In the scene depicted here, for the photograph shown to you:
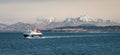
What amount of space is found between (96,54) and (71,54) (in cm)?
545

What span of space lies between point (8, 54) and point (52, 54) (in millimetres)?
9786

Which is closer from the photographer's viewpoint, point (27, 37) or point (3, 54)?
point (3, 54)

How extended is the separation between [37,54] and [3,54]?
7.50 meters

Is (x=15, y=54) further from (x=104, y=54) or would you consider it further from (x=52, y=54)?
(x=104, y=54)

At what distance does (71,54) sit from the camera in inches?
3570

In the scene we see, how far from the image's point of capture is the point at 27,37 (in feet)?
649

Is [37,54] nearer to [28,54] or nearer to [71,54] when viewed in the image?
[28,54]

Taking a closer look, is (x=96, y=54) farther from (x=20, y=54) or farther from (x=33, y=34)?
(x=33, y=34)

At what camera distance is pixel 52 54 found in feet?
300

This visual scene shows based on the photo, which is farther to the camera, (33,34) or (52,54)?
(33,34)

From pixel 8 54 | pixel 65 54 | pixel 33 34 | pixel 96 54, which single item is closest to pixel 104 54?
pixel 96 54

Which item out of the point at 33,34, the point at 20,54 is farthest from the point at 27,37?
the point at 20,54

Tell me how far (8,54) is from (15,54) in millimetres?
1584

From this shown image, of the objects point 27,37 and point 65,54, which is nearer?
point 65,54
